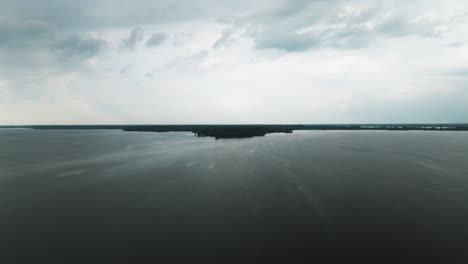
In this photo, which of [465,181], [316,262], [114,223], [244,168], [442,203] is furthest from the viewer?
[244,168]

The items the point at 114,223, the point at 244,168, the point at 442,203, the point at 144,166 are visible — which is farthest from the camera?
the point at 144,166

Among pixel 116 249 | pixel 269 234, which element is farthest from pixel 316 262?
pixel 116 249

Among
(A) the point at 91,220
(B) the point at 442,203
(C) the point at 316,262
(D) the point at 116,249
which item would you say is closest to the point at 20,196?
(A) the point at 91,220

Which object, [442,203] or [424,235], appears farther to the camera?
[442,203]

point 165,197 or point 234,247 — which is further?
point 165,197

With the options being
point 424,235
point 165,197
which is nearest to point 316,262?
point 424,235

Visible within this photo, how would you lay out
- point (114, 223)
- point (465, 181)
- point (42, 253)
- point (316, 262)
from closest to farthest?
1. point (316, 262)
2. point (42, 253)
3. point (114, 223)
4. point (465, 181)

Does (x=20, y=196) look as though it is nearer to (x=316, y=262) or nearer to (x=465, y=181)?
(x=316, y=262)

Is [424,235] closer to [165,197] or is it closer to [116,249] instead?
[116,249]

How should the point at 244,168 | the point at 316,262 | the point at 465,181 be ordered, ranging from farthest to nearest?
the point at 244,168 < the point at 465,181 < the point at 316,262
